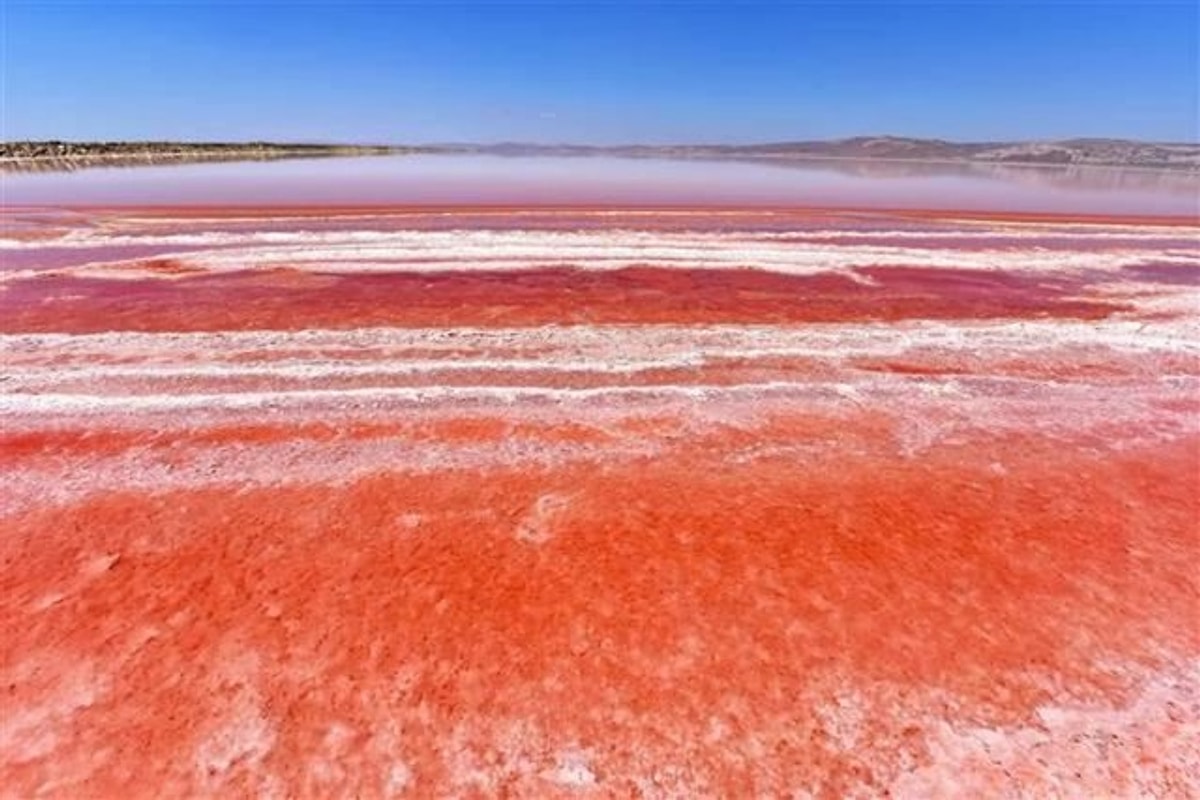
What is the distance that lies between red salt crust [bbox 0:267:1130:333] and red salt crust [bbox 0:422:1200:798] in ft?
20.4

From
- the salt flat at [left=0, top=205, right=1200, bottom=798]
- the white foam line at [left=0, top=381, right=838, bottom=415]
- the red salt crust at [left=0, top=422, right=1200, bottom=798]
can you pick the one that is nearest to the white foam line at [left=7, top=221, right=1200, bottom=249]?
the salt flat at [left=0, top=205, right=1200, bottom=798]

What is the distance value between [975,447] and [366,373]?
8286 mm

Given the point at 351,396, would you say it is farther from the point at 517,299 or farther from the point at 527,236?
the point at 527,236

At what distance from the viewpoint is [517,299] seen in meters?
14.5

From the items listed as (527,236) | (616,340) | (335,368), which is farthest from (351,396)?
(527,236)

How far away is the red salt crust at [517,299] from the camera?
1271 cm

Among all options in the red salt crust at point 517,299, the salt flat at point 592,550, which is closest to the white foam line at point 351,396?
the salt flat at point 592,550

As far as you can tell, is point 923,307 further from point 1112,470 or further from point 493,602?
point 493,602

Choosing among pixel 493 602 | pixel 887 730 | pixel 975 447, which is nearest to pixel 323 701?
pixel 493 602

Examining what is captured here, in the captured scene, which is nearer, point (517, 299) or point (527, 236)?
point (517, 299)

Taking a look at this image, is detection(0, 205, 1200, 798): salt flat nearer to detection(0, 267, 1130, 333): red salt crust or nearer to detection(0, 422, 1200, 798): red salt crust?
detection(0, 422, 1200, 798): red salt crust

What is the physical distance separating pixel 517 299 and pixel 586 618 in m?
9.90

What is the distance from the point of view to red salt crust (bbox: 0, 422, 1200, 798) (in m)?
4.33

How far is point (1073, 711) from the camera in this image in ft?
15.3
